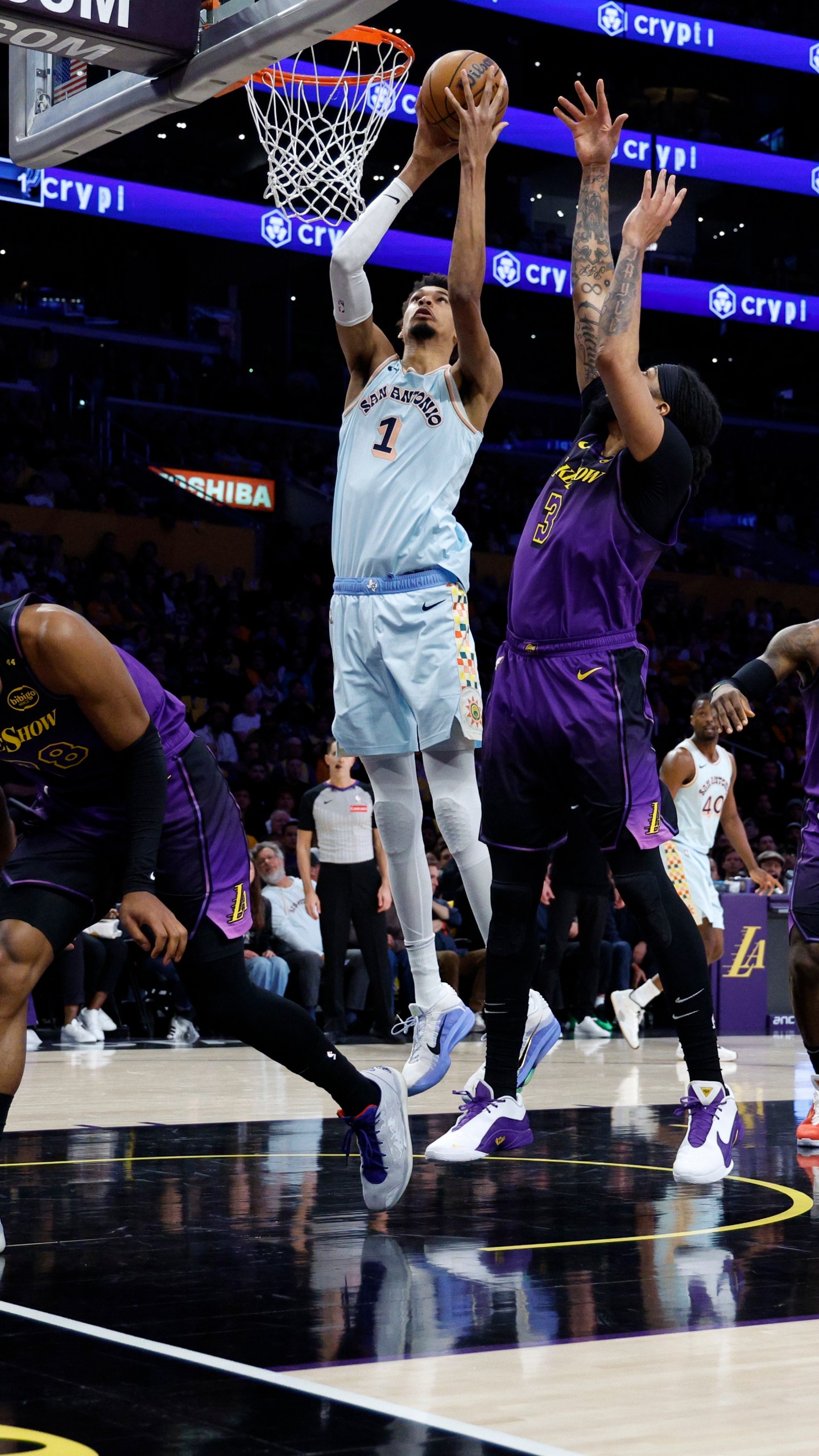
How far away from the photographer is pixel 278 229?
62.0 ft

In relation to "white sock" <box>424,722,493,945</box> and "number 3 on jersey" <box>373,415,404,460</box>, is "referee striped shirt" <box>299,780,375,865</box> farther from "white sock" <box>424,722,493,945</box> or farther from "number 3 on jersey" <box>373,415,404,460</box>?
"number 3 on jersey" <box>373,415,404,460</box>

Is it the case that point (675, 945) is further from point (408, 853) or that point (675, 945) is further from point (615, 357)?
point (615, 357)

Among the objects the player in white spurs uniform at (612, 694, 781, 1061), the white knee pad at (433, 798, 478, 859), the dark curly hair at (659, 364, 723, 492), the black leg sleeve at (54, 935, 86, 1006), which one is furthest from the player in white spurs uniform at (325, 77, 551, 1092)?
the black leg sleeve at (54, 935, 86, 1006)

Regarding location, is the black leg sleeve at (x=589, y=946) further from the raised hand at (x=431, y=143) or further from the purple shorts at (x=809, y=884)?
the raised hand at (x=431, y=143)

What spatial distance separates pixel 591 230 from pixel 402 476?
0.92 metres

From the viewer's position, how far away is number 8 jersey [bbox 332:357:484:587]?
4883 mm

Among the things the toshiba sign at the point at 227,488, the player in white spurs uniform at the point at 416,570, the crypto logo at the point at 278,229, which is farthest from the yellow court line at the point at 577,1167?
the toshiba sign at the point at 227,488

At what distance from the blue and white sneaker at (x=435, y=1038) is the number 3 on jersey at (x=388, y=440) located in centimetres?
166

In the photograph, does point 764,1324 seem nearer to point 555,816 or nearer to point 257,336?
point 555,816

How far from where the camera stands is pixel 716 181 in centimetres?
2434

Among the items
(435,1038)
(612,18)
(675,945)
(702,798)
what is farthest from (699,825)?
(612,18)

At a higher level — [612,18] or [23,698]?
[612,18]

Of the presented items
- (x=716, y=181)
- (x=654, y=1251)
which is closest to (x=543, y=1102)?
(x=654, y=1251)

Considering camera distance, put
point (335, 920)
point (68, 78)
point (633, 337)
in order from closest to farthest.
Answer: point (633, 337)
point (68, 78)
point (335, 920)
